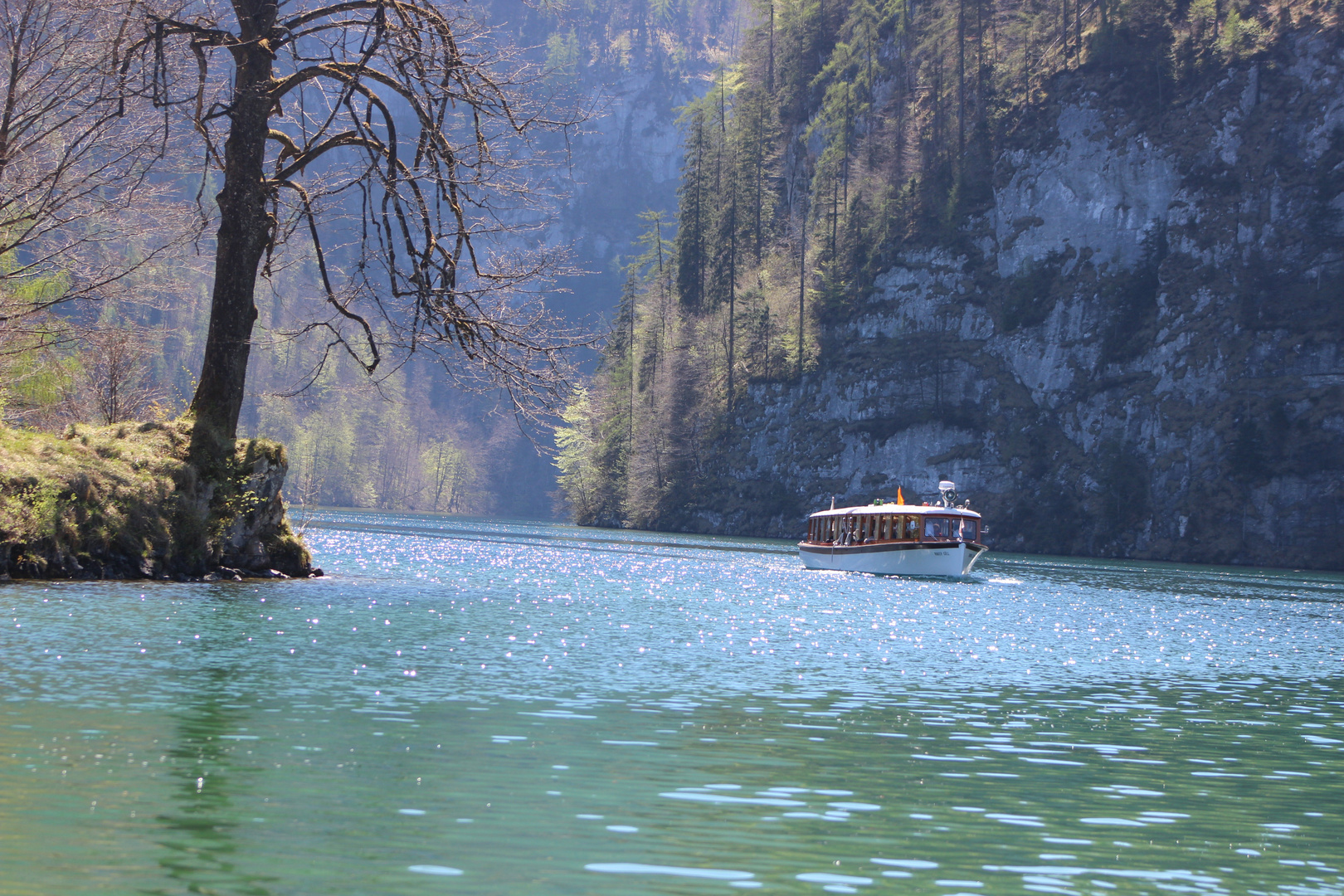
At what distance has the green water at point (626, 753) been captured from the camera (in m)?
8.21

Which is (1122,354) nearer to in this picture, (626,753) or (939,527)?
(939,527)

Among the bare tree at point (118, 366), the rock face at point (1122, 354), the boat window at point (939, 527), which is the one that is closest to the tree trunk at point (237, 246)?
the bare tree at point (118, 366)

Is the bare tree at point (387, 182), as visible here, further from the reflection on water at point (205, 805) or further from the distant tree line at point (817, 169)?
the distant tree line at point (817, 169)

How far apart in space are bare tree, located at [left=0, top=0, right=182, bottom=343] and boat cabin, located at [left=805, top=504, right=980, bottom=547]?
116 feet

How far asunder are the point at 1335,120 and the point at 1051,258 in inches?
854

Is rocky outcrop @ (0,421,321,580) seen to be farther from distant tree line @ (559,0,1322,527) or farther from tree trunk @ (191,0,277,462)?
distant tree line @ (559,0,1322,527)

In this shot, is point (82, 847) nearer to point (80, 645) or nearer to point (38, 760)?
point (38, 760)

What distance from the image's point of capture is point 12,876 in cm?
717

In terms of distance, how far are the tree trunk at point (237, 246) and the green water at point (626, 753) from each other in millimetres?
4359

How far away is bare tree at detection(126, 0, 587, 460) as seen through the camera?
22.2m

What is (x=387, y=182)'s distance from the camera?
68.7 ft

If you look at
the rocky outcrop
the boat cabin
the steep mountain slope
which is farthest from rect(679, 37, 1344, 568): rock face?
the rocky outcrop

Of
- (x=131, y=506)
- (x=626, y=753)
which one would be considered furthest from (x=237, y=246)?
(x=626, y=753)

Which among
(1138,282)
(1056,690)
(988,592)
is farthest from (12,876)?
(1138,282)
